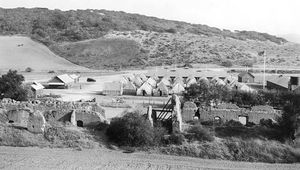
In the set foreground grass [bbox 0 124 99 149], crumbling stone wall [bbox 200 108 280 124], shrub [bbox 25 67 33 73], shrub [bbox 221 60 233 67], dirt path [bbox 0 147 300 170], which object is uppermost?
shrub [bbox 221 60 233 67]

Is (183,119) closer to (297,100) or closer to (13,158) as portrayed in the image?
(297,100)

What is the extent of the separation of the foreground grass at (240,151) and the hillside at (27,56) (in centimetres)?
6063

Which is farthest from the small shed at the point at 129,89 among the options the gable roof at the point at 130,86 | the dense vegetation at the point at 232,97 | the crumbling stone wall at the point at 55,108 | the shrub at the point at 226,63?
the shrub at the point at 226,63

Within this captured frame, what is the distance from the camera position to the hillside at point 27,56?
78.0 m

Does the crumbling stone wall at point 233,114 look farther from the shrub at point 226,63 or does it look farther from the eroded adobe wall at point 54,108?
the shrub at point 226,63

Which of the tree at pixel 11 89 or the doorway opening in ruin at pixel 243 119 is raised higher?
the tree at pixel 11 89

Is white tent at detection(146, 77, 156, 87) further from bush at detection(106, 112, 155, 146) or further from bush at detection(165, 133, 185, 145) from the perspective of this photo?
bush at detection(165, 133, 185, 145)

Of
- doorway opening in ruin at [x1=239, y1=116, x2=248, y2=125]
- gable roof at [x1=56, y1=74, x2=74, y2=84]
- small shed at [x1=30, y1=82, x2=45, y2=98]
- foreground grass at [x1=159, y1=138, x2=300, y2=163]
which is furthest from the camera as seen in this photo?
gable roof at [x1=56, y1=74, x2=74, y2=84]

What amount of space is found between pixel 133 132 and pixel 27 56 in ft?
233

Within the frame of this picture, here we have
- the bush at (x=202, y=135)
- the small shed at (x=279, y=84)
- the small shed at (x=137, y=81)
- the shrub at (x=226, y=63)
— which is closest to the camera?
the bush at (x=202, y=135)

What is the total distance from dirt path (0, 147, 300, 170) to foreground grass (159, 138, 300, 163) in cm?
57

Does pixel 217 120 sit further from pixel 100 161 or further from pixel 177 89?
pixel 177 89

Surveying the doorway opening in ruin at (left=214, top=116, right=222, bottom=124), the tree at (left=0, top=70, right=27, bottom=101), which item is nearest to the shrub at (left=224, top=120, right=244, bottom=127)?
the doorway opening in ruin at (left=214, top=116, right=222, bottom=124)

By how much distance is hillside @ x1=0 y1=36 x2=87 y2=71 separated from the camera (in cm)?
7799
